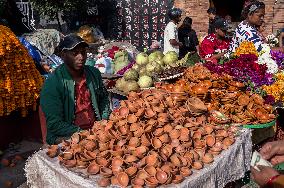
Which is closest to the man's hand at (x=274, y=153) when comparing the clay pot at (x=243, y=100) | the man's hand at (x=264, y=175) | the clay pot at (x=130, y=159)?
the clay pot at (x=243, y=100)

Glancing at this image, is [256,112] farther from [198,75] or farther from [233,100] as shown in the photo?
[198,75]

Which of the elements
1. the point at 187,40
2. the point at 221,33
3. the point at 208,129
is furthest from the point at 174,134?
the point at 187,40

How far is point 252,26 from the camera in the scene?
5559 mm

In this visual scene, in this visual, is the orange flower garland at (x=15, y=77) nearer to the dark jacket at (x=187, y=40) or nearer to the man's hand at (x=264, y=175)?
the man's hand at (x=264, y=175)

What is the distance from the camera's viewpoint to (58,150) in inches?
119

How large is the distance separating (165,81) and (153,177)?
2980mm

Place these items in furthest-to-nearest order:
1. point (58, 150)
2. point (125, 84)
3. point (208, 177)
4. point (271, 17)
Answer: point (271, 17) → point (125, 84) → point (58, 150) → point (208, 177)

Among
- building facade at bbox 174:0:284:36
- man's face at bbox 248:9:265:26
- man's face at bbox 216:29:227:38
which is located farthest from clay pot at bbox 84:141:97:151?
building facade at bbox 174:0:284:36

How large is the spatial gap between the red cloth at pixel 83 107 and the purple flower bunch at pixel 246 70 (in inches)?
69.6

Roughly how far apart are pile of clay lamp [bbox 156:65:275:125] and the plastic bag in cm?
289

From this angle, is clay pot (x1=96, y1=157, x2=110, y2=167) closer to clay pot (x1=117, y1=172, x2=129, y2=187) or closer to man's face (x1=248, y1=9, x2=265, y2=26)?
clay pot (x1=117, y1=172, x2=129, y2=187)

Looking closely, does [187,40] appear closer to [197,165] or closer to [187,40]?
[187,40]

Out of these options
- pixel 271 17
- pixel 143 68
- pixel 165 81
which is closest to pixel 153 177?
pixel 165 81

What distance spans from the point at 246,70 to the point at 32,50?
371 centimetres
